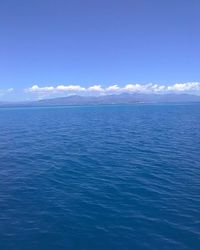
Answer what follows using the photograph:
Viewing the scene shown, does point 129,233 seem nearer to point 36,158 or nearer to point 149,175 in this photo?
Answer: point 149,175

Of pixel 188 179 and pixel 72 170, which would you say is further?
pixel 72 170

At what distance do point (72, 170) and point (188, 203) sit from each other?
1875cm

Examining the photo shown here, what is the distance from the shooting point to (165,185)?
32875mm

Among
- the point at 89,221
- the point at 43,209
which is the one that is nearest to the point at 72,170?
the point at 43,209

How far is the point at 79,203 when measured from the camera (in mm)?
28234

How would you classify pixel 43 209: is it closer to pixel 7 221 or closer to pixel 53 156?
pixel 7 221

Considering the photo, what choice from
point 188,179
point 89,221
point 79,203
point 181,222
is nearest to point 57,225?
point 89,221

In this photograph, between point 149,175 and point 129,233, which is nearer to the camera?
point 129,233

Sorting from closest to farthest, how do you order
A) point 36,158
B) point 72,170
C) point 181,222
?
point 181,222 → point 72,170 → point 36,158

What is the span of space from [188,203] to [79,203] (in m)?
11.6

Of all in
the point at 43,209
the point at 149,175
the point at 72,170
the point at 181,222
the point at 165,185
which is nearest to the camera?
the point at 181,222

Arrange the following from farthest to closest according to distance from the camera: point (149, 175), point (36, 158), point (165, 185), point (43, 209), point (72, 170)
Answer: point (36, 158) < point (72, 170) < point (149, 175) < point (165, 185) < point (43, 209)

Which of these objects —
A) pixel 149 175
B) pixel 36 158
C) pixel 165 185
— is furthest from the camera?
pixel 36 158

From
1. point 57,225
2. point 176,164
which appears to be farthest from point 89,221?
point 176,164
